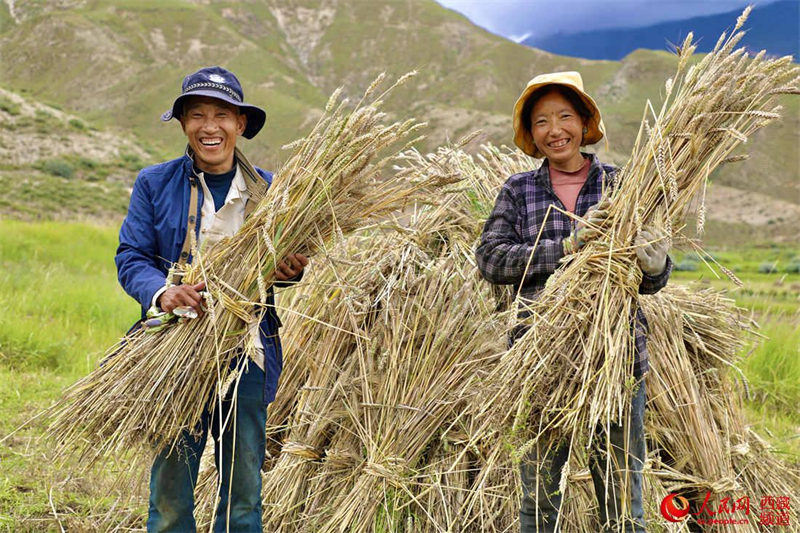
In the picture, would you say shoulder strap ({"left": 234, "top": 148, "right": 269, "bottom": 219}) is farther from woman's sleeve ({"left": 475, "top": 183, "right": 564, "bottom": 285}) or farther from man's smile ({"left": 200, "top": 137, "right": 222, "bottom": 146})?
woman's sleeve ({"left": 475, "top": 183, "right": 564, "bottom": 285})

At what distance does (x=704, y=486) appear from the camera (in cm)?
265

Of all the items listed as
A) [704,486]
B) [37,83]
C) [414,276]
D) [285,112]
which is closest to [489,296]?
[414,276]

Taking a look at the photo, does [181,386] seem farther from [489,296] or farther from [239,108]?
[489,296]

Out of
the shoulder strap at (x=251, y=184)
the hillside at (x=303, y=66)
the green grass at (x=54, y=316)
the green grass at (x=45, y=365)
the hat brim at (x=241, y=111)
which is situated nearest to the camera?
the hat brim at (x=241, y=111)

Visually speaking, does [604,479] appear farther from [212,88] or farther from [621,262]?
[212,88]

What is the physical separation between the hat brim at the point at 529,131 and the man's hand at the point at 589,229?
1.27 feet

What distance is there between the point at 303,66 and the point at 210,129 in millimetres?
89106

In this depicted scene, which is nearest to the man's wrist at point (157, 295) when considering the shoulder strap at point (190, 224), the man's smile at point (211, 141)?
the shoulder strap at point (190, 224)

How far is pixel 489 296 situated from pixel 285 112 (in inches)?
1991

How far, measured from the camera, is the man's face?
2.08 meters

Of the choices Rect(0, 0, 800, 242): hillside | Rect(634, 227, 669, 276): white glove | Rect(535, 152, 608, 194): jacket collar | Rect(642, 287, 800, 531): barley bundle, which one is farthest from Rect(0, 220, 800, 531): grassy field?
Rect(0, 0, 800, 242): hillside

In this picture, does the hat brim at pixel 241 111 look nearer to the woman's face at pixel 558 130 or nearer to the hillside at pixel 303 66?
the woman's face at pixel 558 130

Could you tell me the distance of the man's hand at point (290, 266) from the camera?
2102mm

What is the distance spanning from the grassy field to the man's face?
44.3 inches
